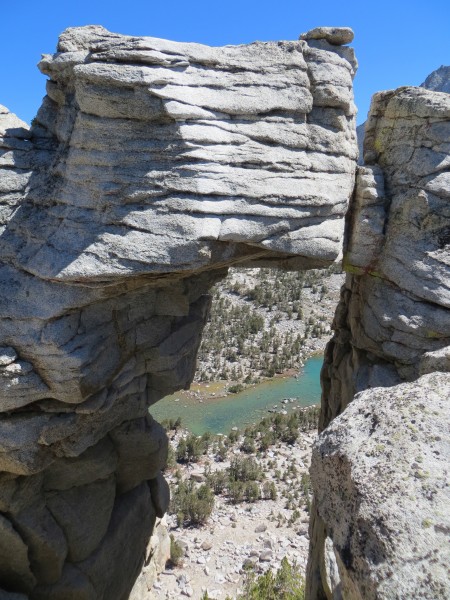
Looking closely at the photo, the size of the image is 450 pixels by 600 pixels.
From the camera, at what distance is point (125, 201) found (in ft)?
22.3

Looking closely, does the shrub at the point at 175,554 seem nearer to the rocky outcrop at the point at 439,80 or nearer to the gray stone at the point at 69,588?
the gray stone at the point at 69,588

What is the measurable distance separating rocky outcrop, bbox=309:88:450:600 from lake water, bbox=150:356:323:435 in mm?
7947

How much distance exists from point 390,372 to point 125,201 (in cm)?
507

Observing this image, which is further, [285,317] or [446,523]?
[285,317]

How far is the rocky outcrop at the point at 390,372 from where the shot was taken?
230 centimetres

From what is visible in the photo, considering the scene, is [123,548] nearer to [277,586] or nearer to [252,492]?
[277,586]

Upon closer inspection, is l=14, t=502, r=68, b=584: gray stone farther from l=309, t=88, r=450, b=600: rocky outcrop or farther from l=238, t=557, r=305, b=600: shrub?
l=309, t=88, r=450, b=600: rocky outcrop

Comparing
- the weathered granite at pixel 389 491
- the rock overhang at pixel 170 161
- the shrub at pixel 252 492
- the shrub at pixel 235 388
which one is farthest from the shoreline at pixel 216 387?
the weathered granite at pixel 389 491

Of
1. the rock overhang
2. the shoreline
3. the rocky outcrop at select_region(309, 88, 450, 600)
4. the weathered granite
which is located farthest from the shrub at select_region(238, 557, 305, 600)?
the shoreline

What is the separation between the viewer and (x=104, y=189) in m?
6.79

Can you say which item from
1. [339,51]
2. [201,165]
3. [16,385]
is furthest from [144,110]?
[16,385]

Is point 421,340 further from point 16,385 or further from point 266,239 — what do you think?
point 16,385

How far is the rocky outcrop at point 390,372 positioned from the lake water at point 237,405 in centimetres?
795

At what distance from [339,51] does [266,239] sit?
332 cm
